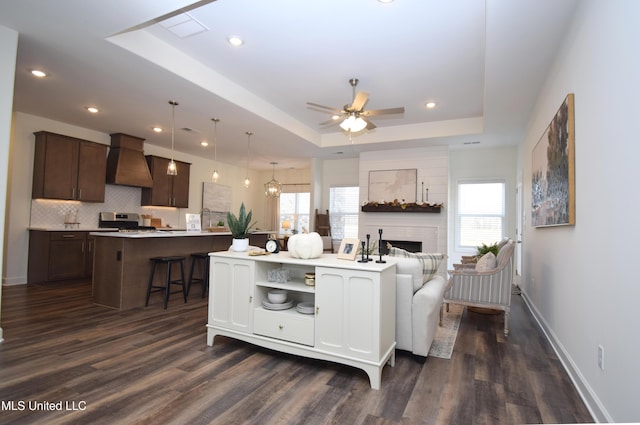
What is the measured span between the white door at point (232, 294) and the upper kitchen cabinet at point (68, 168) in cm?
441

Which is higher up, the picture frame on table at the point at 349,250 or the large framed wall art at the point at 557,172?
the large framed wall art at the point at 557,172

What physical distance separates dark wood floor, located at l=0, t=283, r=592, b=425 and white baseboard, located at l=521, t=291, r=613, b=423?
50 mm

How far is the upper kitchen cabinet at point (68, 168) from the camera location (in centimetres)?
558

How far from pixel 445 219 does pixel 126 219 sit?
650 cm

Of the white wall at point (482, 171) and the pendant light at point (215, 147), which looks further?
the white wall at point (482, 171)

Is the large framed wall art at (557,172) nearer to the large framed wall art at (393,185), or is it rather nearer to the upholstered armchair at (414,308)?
the upholstered armchair at (414,308)

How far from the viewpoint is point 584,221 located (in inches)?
90.4

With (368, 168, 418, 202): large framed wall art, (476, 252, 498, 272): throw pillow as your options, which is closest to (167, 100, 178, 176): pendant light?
(368, 168, 418, 202): large framed wall art

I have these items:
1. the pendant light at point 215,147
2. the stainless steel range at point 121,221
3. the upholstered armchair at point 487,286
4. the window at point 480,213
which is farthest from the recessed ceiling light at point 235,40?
the window at point 480,213

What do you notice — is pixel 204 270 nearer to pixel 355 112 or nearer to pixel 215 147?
pixel 355 112

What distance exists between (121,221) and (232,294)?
514cm

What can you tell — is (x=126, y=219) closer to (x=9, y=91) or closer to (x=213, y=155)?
(x=213, y=155)

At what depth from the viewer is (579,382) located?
2322mm

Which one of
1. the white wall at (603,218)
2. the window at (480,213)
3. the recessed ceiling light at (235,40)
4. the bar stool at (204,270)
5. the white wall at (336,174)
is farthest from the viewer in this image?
the white wall at (336,174)
